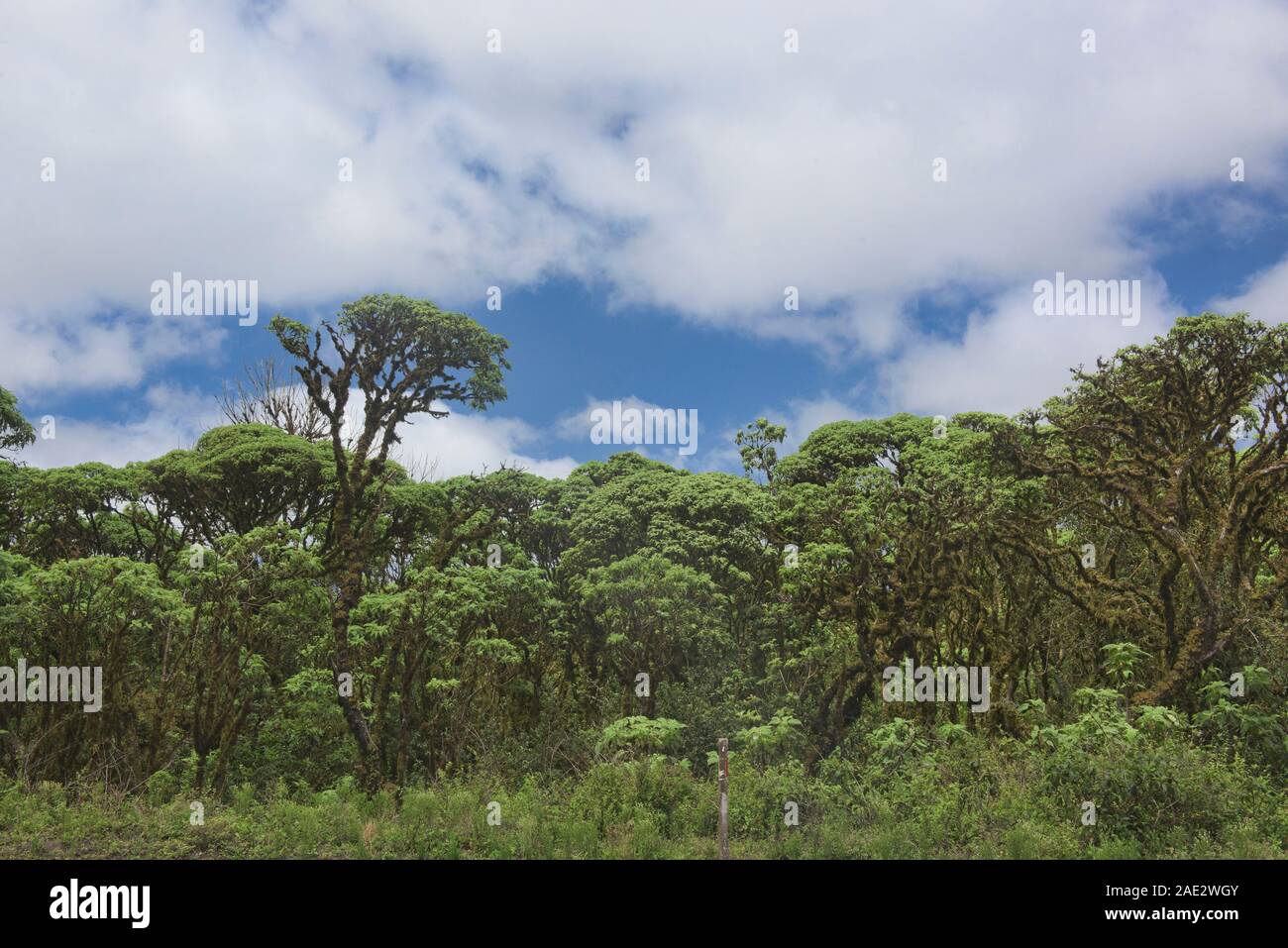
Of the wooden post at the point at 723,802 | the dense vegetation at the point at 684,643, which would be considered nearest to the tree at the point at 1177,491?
the dense vegetation at the point at 684,643

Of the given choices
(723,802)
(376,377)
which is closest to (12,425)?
(376,377)

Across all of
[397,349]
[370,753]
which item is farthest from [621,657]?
[397,349]

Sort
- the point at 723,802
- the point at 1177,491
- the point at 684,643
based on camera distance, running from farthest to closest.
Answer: the point at 684,643, the point at 1177,491, the point at 723,802

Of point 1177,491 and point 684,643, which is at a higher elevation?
point 1177,491

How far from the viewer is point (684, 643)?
17.3m

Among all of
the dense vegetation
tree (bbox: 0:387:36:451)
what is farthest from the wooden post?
tree (bbox: 0:387:36:451)

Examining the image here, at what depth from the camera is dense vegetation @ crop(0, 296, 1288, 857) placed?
11852mm

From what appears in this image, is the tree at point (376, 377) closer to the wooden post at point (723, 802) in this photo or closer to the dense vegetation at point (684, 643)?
the dense vegetation at point (684, 643)

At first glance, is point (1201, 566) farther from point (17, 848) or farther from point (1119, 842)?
point (17, 848)

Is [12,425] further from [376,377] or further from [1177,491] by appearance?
[1177,491]

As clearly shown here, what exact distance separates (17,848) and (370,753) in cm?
615

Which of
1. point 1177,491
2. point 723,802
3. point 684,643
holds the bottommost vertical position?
point 723,802

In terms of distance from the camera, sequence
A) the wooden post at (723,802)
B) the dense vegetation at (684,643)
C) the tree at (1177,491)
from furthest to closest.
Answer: the tree at (1177,491) → the dense vegetation at (684,643) → the wooden post at (723,802)

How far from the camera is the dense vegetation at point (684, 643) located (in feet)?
38.9
